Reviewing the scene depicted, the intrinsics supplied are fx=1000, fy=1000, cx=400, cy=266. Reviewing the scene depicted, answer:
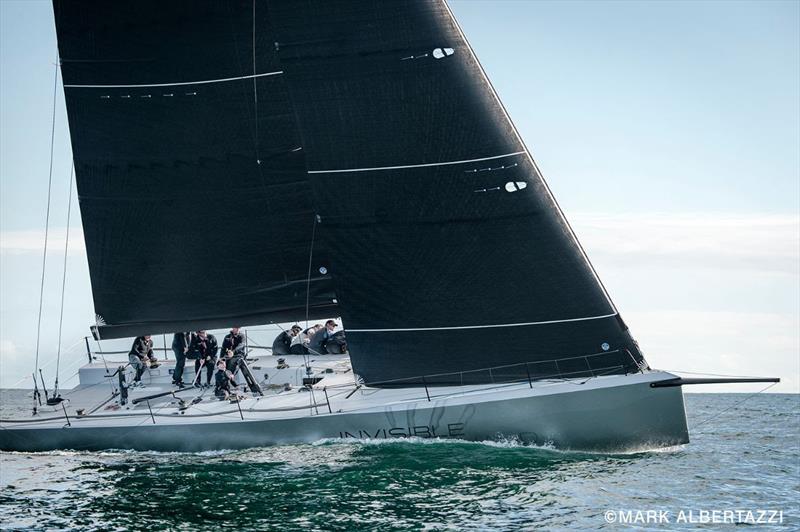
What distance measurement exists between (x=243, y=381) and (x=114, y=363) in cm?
385

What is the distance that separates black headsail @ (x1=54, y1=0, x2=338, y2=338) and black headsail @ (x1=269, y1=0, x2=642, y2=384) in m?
2.04

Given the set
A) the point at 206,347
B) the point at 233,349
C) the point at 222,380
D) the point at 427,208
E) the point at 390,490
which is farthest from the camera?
the point at 206,347

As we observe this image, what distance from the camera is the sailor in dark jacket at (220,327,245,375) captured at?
20703mm

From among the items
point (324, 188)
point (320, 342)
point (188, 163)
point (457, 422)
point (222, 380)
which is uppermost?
point (188, 163)

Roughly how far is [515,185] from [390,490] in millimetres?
5862

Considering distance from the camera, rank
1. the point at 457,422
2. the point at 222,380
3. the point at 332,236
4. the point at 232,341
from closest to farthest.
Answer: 1. the point at 457,422
2. the point at 332,236
3. the point at 222,380
4. the point at 232,341

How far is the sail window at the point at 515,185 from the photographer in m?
18.0

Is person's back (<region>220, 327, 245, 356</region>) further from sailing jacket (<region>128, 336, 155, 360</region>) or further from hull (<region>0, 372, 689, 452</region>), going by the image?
hull (<region>0, 372, 689, 452</region>)

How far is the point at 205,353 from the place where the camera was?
21.5 meters

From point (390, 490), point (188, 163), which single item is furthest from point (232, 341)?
point (390, 490)

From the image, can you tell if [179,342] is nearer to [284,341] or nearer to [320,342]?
[284,341]

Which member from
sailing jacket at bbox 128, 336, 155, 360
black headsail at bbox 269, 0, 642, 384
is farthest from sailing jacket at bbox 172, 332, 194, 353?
black headsail at bbox 269, 0, 642, 384

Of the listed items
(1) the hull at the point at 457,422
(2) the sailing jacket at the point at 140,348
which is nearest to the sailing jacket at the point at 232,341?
(2) the sailing jacket at the point at 140,348

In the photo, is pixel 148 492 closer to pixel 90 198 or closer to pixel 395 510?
pixel 395 510
